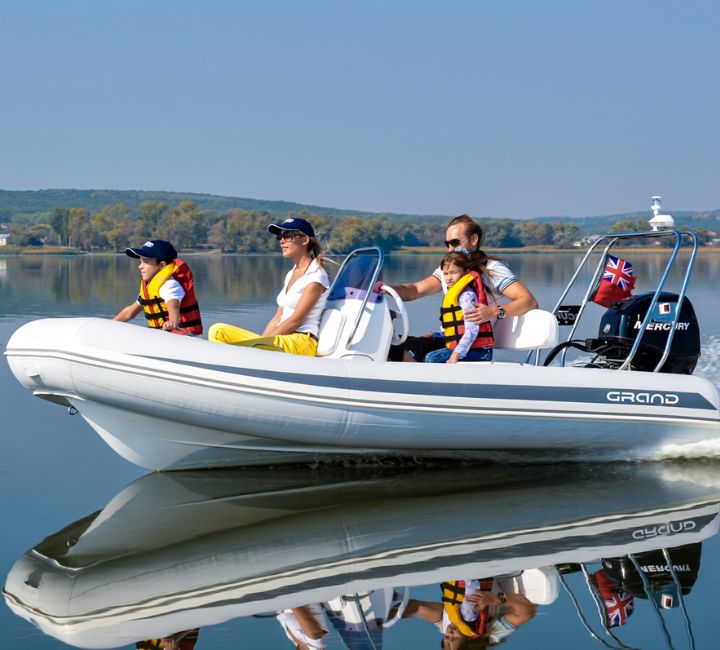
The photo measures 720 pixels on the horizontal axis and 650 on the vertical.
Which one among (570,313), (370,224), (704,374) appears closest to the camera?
(570,313)

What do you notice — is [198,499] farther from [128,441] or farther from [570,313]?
[570,313]

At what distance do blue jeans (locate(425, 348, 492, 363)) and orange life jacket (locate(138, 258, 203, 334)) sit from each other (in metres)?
1.40

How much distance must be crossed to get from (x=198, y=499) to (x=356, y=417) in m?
0.97

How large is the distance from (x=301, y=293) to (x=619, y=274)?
7.26ft

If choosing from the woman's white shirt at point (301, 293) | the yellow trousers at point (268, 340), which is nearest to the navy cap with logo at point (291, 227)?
the woman's white shirt at point (301, 293)

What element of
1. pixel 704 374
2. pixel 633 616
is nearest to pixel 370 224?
pixel 704 374

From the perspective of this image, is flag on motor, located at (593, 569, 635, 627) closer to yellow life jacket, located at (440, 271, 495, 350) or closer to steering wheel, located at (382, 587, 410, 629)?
steering wheel, located at (382, 587, 410, 629)

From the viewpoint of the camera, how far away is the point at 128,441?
5.86 m

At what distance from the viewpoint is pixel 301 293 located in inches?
237

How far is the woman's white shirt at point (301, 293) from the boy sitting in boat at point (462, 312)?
692mm

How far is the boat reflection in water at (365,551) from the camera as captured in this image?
13.1 ft

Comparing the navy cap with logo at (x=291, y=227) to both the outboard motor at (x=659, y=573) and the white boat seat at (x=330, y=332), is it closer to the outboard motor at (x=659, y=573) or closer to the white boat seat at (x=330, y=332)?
the white boat seat at (x=330, y=332)

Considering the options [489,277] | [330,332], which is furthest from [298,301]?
[489,277]

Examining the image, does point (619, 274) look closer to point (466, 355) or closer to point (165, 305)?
point (466, 355)
